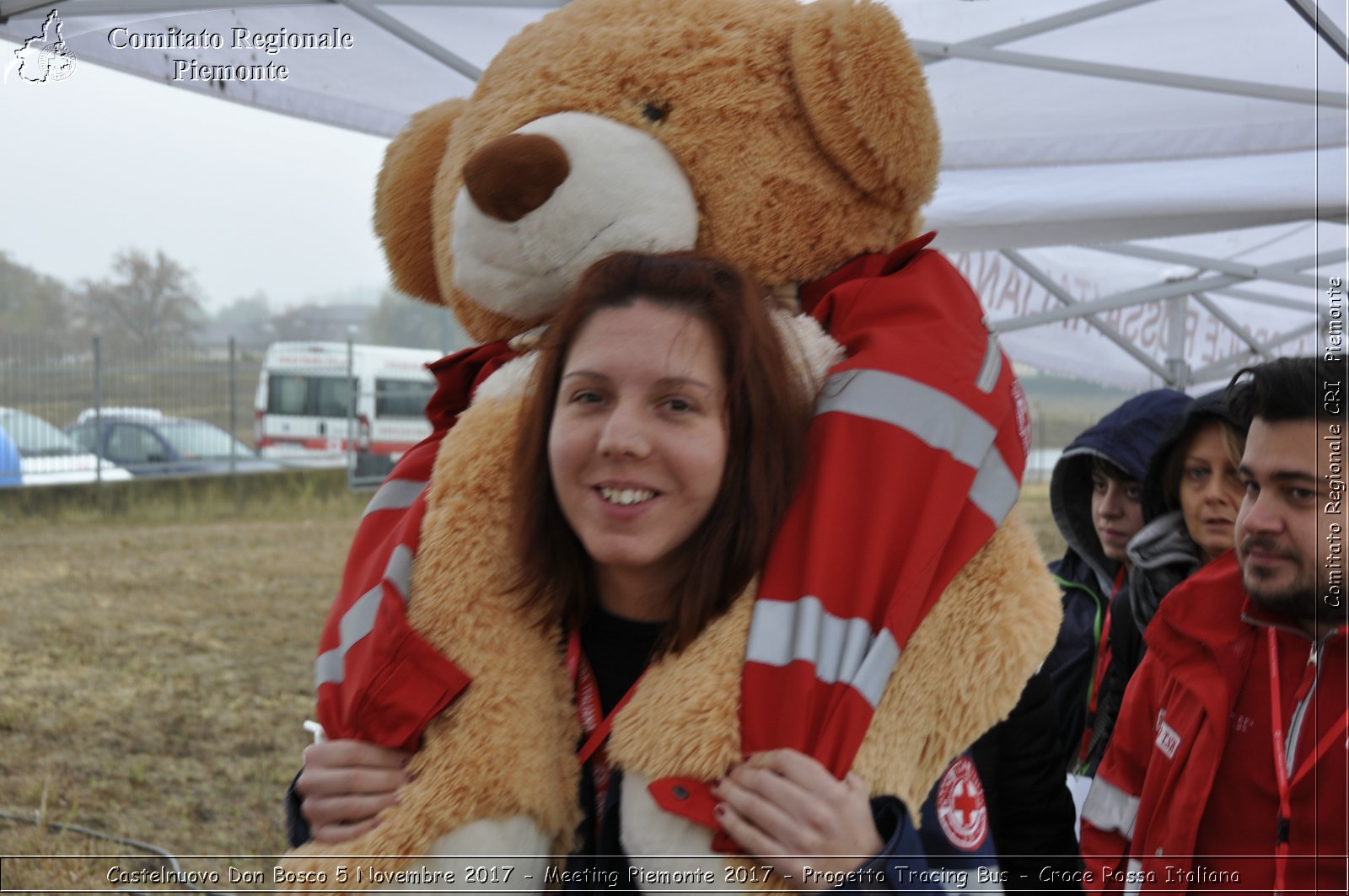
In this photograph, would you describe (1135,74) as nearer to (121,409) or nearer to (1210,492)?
(1210,492)

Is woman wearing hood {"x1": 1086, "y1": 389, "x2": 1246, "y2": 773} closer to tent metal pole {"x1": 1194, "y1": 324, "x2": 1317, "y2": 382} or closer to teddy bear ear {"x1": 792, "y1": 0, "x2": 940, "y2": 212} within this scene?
teddy bear ear {"x1": 792, "y1": 0, "x2": 940, "y2": 212}

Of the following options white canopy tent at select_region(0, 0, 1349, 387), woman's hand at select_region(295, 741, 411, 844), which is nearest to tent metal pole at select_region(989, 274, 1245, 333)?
white canopy tent at select_region(0, 0, 1349, 387)

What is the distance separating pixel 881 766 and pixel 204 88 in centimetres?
345

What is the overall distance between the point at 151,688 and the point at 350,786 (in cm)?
630

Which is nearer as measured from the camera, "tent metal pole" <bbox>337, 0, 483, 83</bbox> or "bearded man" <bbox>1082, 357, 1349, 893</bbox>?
"bearded man" <bbox>1082, 357, 1349, 893</bbox>

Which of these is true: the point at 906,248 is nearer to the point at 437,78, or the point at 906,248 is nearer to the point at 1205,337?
the point at 437,78

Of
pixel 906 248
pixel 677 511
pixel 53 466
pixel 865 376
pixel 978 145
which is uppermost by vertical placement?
pixel 978 145

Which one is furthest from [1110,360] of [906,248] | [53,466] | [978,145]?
[53,466]

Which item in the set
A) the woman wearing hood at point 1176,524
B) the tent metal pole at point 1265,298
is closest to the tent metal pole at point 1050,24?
the woman wearing hood at point 1176,524

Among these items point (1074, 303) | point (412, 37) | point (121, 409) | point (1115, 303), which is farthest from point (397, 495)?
point (121, 409)

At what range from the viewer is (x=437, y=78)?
13.6 feet

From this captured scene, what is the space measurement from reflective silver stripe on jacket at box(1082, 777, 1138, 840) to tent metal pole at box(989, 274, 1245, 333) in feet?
12.7

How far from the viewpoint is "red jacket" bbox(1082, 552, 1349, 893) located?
5.97ft

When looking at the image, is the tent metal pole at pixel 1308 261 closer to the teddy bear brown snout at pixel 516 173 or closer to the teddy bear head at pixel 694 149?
the teddy bear head at pixel 694 149
